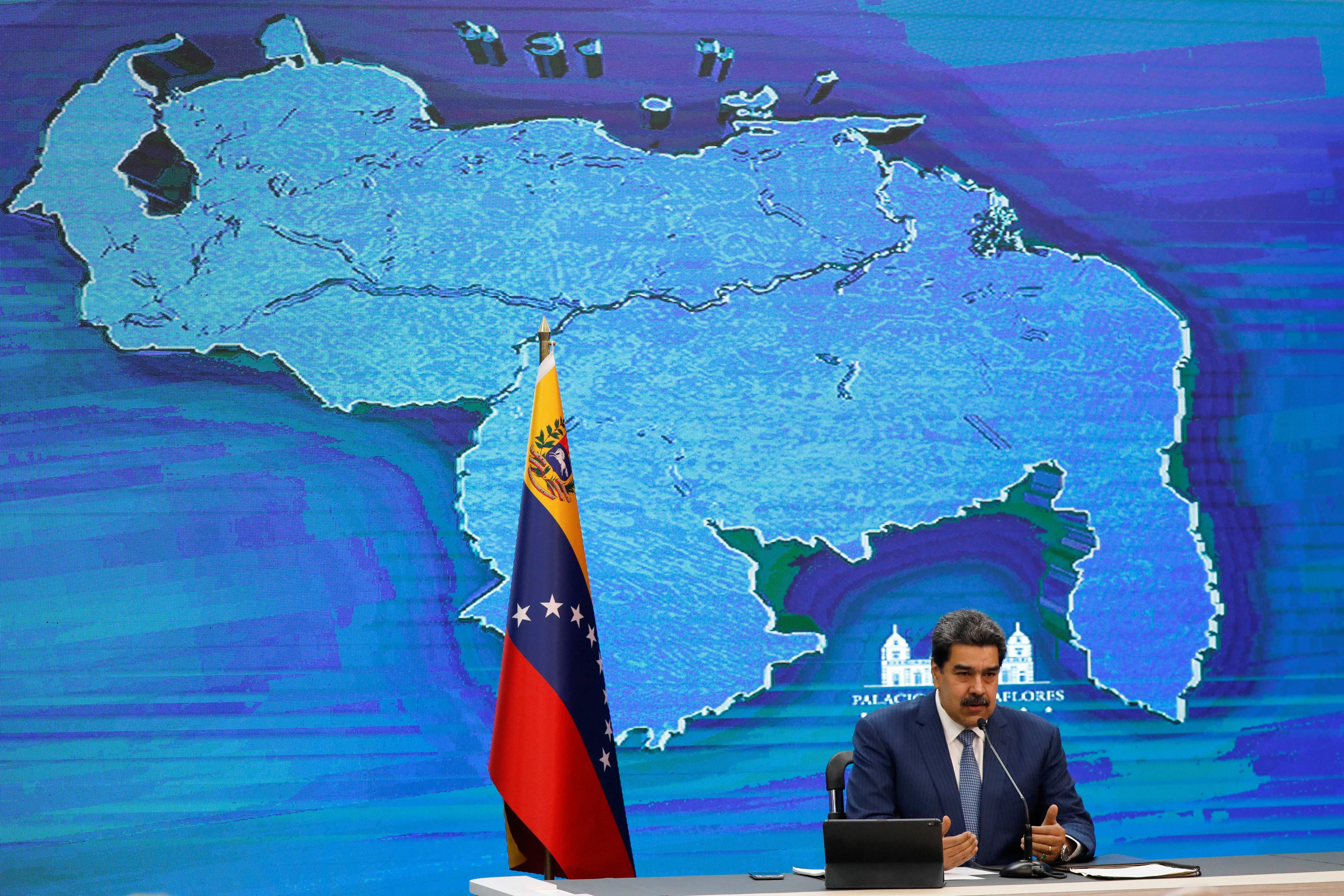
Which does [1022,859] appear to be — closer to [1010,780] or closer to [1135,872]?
[1010,780]

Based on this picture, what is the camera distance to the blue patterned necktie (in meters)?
3.08

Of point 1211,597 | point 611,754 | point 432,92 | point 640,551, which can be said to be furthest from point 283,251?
point 1211,597

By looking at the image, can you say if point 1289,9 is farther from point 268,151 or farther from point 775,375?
point 268,151

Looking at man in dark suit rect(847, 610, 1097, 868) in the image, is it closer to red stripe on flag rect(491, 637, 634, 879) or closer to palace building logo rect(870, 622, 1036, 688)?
red stripe on flag rect(491, 637, 634, 879)

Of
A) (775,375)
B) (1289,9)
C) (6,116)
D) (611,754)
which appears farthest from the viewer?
(1289,9)

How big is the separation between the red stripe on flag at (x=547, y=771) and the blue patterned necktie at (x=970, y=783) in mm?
921

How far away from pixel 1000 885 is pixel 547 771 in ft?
3.98

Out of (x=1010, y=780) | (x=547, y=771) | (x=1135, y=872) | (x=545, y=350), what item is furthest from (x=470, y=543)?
(x=1135, y=872)

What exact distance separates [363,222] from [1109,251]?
2.37 meters

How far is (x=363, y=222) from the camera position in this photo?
405cm

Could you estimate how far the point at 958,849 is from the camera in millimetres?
2789

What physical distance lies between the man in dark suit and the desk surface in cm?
35

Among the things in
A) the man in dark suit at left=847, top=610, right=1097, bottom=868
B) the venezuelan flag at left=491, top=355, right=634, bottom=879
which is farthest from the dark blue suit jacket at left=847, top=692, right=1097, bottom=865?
the venezuelan flag at left=491, top=355, right=634, bottom=879

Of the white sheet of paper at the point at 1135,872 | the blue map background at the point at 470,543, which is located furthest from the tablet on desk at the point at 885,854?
the blue map background at the point at 470,543
